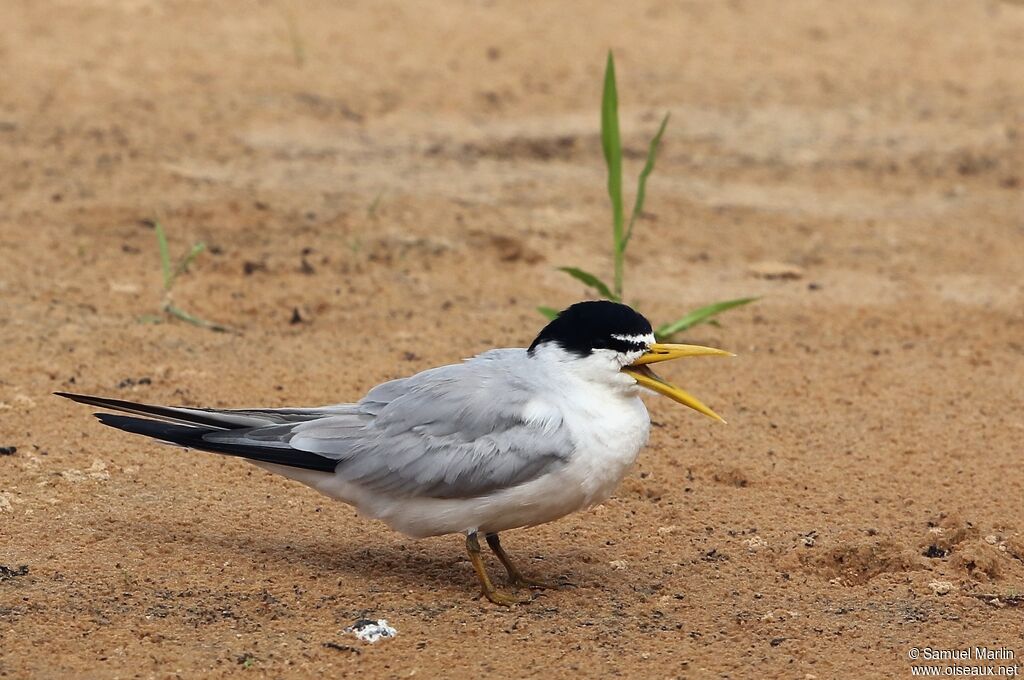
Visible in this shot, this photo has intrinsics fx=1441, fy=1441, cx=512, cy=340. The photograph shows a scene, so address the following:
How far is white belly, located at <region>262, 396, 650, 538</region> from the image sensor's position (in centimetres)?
427


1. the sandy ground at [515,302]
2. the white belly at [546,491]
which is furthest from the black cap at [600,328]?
the sandy ground at [515,302]

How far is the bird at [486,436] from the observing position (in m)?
4.29

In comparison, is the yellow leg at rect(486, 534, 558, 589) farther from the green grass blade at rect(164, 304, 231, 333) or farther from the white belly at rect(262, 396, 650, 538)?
the green grass blade at rect(164, 304, 231, 333)

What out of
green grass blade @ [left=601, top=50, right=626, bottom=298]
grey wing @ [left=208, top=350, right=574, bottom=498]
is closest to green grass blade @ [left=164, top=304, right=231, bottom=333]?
green grass blade @ [left=601, top=50, right=626, bottom=298]

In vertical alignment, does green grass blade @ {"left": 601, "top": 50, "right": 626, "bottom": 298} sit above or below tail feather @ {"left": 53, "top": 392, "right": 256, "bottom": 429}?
above

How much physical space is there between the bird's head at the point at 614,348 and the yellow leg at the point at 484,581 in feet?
2.04

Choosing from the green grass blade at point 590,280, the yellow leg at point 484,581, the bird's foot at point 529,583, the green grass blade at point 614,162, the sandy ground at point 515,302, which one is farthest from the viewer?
the green grass blade at point 614,162

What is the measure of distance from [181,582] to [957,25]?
941cm

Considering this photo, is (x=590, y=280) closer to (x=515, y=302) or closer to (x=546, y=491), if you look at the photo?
(x=515, y=302)

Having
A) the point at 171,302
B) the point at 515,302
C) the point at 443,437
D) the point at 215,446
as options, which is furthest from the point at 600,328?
the point at 171,302

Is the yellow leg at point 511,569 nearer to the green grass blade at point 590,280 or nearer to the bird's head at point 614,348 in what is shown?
the bird's head at point 614,348

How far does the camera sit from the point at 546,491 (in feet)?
14.0

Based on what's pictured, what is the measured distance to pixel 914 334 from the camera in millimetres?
6965

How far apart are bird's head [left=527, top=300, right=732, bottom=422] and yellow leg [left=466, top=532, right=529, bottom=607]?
0.62 m
